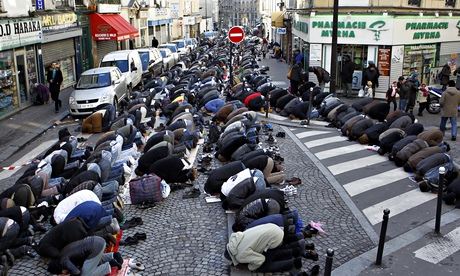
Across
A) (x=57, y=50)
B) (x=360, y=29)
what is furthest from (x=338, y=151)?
(x=57, y=50)

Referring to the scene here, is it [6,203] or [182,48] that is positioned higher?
[182,48]

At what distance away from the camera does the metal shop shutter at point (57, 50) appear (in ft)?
77.7

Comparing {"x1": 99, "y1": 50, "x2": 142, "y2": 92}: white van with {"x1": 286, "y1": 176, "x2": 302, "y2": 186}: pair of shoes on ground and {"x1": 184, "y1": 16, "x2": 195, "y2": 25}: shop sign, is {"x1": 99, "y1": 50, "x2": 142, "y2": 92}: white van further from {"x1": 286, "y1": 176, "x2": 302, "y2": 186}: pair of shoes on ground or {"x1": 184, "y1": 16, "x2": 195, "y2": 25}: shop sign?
{"x1": 184, "y1": 16, "x2": 195, "y2": 25}: shop sign

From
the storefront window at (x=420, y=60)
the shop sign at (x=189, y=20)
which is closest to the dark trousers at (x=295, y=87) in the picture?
the storefront window at (x=420, y=60)

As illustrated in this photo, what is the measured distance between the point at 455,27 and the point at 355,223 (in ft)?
63.0

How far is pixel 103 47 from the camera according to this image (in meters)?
33.6

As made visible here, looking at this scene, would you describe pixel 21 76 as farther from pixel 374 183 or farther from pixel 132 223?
pixel 374 183

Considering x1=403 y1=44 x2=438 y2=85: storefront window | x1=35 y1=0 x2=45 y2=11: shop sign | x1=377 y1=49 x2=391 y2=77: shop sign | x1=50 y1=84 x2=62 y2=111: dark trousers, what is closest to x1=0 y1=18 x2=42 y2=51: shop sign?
x1=35 y1=0 x2=45 y2=11: shop sign

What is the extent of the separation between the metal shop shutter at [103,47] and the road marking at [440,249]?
26.9m

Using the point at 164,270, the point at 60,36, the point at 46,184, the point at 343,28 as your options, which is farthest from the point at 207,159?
the point at 60,36

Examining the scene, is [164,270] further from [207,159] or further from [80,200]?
[207,159]

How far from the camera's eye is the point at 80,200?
8078mm

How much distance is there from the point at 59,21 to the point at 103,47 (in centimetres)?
875

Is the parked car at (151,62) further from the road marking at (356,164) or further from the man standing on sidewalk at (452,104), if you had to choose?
the road marking at (356,164)
